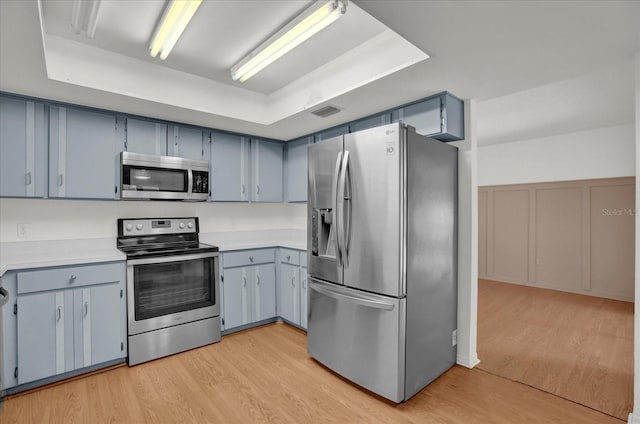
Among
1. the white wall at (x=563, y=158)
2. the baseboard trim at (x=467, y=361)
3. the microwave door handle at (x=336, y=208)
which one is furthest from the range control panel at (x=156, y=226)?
the white wall at (x=563, y=158)

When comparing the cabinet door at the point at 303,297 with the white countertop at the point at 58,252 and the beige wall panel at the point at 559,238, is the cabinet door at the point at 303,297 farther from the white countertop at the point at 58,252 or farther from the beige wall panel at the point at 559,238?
the beige wall panel at the point at 559,238

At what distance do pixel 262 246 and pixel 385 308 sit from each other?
5.95 ft

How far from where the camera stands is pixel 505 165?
5859 millimetres

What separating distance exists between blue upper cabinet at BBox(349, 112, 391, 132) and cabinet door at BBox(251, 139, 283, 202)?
1197 millimetres

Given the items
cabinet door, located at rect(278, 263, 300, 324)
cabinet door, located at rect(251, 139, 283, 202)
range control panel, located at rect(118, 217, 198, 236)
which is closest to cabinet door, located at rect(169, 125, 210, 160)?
cabinet door, located at rect(251, 139, 283, 202)

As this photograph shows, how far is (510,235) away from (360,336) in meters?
4.76

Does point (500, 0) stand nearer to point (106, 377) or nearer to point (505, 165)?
point (106, 377)

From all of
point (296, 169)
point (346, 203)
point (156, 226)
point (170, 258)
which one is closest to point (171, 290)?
point (170, 258)

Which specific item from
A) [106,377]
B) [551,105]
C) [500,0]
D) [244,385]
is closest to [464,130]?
[500,0]

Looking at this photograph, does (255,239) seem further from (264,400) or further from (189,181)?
(264,400)

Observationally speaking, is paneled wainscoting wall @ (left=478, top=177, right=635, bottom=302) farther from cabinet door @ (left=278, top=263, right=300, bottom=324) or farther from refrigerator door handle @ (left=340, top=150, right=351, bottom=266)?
refrigerator door handle @ (left=340, top=150, right=351, bottom=266)

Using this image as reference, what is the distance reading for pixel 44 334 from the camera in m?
2.33

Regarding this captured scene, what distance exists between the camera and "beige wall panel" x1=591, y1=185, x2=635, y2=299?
4.59 meters

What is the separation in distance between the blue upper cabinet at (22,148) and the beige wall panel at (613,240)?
690 cm
